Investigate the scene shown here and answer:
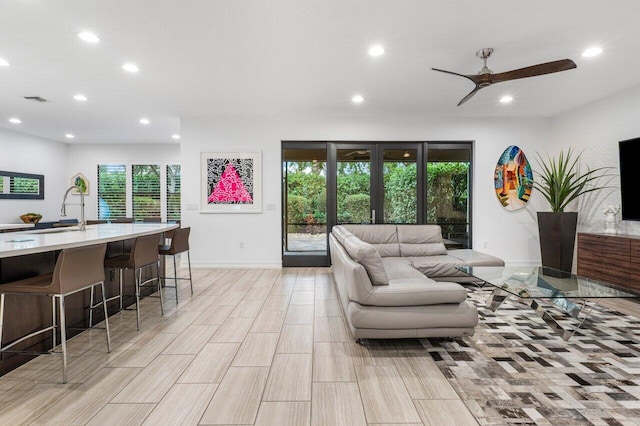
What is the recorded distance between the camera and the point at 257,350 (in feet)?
8.60

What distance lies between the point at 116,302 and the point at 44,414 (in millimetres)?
1975

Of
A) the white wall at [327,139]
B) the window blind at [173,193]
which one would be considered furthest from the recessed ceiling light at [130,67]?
the window blind at [173,193]

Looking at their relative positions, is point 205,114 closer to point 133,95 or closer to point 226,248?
point 133,95

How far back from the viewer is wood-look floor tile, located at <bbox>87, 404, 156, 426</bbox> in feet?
5.64

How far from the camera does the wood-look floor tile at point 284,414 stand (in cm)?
173

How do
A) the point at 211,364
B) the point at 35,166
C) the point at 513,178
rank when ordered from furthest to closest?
the point at 35,166 < the point at 513,178 < the point at 211,364

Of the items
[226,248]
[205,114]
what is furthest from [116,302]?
[205,114]

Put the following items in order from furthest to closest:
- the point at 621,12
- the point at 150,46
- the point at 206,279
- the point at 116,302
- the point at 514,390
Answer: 1. the point at 206,279
2. the point at 116,302
3. the point at 150,46
4. the point at 621,12
5. the point at 514,390

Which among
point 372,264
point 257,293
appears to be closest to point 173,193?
point 257,293

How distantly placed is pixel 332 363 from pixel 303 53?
9.97 ft

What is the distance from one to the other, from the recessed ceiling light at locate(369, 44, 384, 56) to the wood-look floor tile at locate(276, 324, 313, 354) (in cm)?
289

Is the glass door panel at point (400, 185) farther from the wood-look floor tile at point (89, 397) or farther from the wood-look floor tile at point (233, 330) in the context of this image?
the wood-look floor tile at point (89, 397)

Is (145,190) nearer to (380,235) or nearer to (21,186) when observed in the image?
(21,186)

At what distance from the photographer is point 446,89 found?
4.57m
